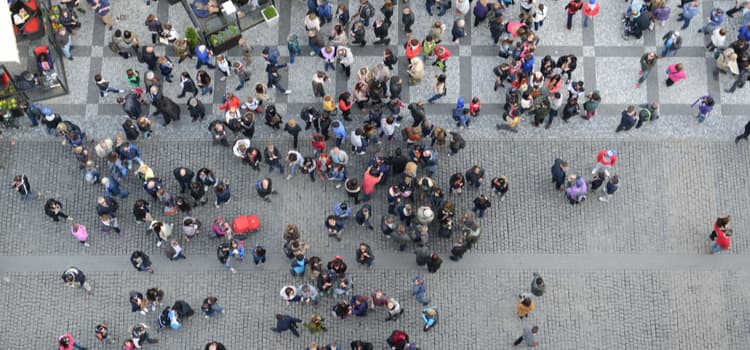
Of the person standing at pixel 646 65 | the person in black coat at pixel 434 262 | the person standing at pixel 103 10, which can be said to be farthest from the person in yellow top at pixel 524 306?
the person standing at pixel 103 10

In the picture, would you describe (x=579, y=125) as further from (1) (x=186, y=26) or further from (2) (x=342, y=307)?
(1) (x=186, y=26)

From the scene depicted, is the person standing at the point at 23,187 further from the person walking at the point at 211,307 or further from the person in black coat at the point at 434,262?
the person in black coat at the point at 434,262

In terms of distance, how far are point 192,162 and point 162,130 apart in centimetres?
152

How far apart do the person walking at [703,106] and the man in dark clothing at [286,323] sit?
1367 cm

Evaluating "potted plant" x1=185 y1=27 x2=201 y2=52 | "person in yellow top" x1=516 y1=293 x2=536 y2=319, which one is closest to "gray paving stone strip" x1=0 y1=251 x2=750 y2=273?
"person in yellow top" x1=516 y1=293 x2=536 y2=319

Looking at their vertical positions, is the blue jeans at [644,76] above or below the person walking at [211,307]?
above

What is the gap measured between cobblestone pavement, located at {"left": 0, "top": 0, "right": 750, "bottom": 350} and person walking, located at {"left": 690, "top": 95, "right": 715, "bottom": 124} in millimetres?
297

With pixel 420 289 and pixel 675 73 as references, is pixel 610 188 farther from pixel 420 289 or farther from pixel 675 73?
pixel 420 289

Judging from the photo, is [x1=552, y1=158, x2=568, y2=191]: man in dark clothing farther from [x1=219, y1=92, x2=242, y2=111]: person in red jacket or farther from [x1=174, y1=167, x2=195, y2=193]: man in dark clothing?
[x1=174, y1=167, x2=195, y2=193]: man in dark clothing

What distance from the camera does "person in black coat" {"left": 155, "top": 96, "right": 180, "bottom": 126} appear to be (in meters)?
23.8

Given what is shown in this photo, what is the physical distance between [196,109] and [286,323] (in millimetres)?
7263

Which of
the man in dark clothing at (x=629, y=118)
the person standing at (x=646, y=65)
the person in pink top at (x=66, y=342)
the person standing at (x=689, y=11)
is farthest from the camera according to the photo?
the person standing at (x=689, y=11)

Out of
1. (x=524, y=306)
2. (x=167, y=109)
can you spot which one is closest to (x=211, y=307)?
(x=167, y=109)

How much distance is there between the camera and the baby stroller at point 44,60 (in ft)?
81.9
